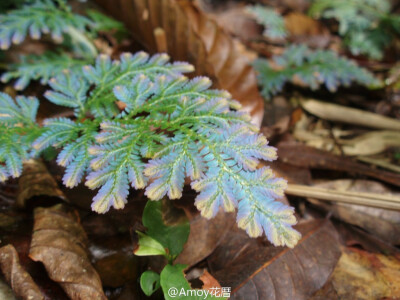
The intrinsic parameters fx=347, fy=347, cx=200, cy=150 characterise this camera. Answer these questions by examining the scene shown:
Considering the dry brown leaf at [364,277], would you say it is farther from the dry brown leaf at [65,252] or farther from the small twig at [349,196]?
the dry brown leaf at [65,252]

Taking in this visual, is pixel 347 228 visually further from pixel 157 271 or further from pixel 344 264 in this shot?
pixel 157 271

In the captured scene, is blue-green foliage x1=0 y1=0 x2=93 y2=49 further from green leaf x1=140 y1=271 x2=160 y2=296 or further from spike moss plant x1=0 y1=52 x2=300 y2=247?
green leaf x1=140 y1=271 x2=160 y2=296

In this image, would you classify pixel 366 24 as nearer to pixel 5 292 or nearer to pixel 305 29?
pixel 305 29

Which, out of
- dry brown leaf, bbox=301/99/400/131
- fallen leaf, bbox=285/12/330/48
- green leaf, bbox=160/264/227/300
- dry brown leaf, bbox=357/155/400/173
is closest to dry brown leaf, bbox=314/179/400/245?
dry brown leaf, bbox=357/155/400/173

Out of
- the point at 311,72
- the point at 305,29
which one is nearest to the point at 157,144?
the point at 311,72

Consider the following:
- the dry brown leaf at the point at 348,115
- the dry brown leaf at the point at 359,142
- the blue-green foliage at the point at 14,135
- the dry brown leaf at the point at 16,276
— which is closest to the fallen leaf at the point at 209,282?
the dry brown leaf at the point at 16,276

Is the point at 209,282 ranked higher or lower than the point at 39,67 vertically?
lower

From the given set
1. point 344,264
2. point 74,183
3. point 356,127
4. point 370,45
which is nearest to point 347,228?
point 344,264
